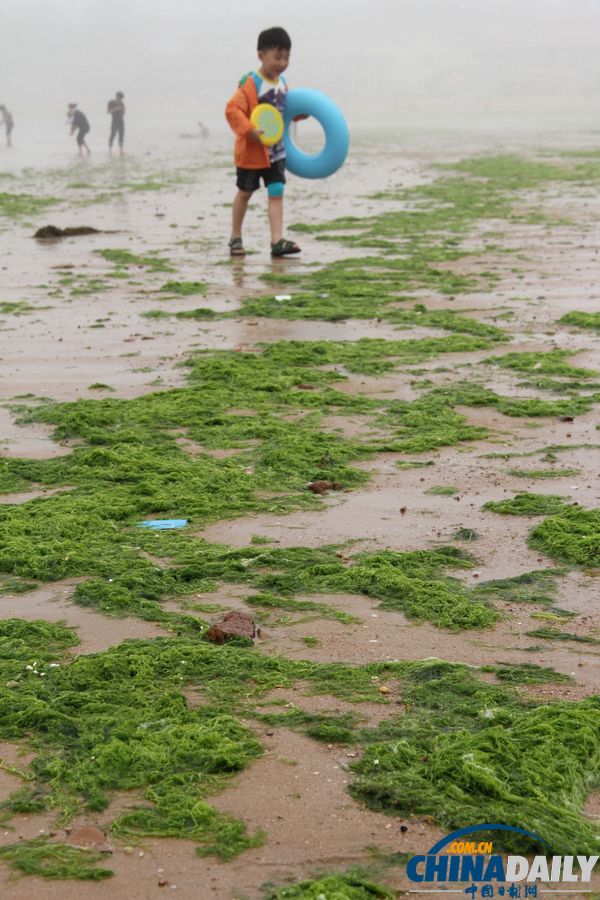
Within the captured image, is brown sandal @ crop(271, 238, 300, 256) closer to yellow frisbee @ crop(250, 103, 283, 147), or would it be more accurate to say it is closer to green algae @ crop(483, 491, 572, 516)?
yellow frisbee @ crop(250, 103, 283, 147)

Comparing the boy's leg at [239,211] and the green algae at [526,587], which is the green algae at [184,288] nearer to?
the boy's leg at [239,211]

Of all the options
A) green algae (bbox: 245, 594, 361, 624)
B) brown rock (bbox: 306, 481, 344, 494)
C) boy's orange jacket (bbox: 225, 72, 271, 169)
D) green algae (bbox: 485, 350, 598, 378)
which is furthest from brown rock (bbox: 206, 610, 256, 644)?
boy's orange jacket (bbox: 225, 72, 271, 169)

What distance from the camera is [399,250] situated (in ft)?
37.3

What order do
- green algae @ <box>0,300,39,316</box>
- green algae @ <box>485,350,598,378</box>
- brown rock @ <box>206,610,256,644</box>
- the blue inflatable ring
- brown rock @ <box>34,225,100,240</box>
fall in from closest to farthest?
1. brown rock @ <box>206,610,256,644</box>
2. green algae @ <box>485,350,598,378</box>
3. green algae @ <box>0,300,39,316</box>
4. the blue inflatable ring
5. brown rock @ <box>34,225,100,240</box>

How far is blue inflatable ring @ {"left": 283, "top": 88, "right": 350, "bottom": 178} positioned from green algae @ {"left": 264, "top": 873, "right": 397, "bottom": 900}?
10.5 m

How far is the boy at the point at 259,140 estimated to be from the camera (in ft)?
34.8

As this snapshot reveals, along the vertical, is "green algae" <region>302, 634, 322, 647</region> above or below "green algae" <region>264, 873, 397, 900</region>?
above

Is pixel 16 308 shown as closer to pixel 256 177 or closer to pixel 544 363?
pixel 256 177

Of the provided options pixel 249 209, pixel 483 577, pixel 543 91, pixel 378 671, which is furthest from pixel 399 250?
pixel 543 91

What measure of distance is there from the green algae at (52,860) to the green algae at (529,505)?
7.94 feet

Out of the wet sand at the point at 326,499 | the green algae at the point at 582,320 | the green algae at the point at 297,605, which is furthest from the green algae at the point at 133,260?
the green algae at the point at 297,605

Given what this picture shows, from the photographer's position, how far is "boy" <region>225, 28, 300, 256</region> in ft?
34.8

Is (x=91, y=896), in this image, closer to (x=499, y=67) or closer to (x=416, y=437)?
(x=416, y=437)

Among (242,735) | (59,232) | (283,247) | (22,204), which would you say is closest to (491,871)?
(242,735)
